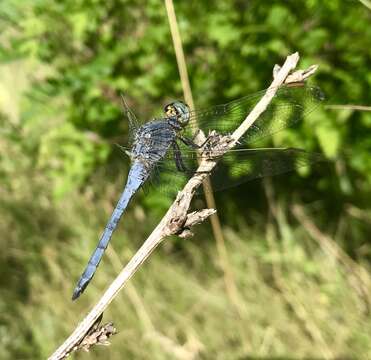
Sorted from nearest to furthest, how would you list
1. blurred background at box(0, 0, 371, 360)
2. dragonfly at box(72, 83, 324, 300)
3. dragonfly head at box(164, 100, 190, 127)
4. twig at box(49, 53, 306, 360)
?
twig at box(49, 53, 306, 360) < dragonfly at box(72, 83, 324, 300) < dragonfly head at box(164, 100, 190, 127) < blurred background at box(0, 0, 371, 360)

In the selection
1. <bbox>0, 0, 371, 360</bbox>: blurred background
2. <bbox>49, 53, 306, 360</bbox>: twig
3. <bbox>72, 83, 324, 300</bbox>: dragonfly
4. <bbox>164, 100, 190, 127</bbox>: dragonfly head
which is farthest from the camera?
<bbox>0, 0, 371, 360</bbox>: blurred background

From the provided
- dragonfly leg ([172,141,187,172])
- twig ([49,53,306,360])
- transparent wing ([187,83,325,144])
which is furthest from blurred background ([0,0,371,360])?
twig ([49,53,306,360])

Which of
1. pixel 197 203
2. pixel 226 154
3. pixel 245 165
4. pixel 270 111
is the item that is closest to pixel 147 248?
pixel 226 154

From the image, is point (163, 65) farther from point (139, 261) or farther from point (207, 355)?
point (139, 261)

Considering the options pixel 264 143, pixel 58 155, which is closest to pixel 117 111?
pixel 58 155

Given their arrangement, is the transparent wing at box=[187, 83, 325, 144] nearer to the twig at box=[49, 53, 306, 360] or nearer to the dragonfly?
the dragonfly

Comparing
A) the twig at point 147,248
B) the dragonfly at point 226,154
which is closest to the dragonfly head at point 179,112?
the dragonfly at point 226,154

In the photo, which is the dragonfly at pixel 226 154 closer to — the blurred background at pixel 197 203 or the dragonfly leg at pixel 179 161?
the dragonfly leg at pixel 179 161
